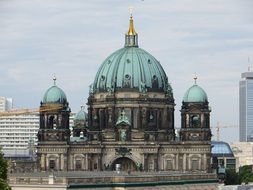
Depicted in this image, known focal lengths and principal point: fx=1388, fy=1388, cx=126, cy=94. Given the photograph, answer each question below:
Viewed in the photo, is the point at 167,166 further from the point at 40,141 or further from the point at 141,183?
the point at 141,183

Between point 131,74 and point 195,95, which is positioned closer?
point 131,74

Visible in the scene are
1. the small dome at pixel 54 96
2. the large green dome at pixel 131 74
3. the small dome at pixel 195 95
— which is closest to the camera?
the small dome at pixel 54 96

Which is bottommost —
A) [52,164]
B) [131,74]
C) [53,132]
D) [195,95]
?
[52,164]

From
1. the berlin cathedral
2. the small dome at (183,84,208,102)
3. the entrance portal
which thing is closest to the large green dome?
the berlin cathedral

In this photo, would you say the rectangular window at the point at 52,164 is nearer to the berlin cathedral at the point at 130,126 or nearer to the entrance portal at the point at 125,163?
the berlin cathedral at the point at 130,126

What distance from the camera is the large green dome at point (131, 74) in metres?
186

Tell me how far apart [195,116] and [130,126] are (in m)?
9.50

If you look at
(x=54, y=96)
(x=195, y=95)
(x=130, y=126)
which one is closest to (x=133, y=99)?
(x=130, y=126)

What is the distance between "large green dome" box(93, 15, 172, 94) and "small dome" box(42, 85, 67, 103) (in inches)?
186

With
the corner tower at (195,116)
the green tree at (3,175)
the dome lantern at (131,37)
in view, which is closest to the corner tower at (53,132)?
the dome lantern at (131,37)

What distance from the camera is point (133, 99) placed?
18500 cm

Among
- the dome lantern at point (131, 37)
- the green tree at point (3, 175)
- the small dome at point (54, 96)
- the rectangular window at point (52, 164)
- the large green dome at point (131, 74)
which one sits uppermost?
the dome lantern at point (131, 37)

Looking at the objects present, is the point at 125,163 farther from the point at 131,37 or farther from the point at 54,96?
the point at 131,37

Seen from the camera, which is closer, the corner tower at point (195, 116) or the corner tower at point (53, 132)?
the corner tower at point (53, 132)
